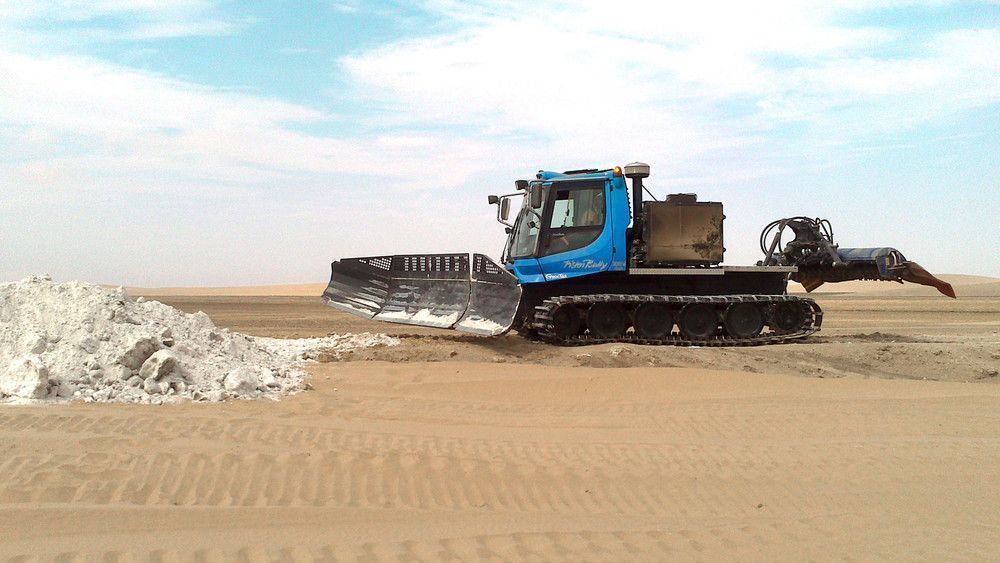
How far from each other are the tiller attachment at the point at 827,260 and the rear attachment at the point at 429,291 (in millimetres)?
6018

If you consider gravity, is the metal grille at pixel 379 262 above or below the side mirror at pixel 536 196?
below

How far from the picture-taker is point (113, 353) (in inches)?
279

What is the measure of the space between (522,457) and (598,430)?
1.22 m

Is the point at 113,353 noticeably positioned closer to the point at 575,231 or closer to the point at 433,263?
the point at 433,263

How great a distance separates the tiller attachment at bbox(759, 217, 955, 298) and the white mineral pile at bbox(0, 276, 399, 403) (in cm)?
1008

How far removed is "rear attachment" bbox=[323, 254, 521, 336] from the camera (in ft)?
38.4

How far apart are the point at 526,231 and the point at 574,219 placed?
867 mm

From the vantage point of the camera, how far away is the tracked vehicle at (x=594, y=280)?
12320 millimetres

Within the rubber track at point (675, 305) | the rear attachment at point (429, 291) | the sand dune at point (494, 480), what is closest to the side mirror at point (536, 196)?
the rear attachment at point (429, 291)

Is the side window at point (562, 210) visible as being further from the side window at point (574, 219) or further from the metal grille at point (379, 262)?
the metal grille at point (379, 262)

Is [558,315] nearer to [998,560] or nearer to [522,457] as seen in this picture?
[522,457]

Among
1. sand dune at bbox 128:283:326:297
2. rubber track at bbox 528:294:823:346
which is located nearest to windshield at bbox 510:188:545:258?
rubber track at bbox 528:294:823:346

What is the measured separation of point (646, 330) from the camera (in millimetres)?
12680

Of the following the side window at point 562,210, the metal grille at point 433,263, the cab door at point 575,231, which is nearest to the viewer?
the cab door at point 575,231
